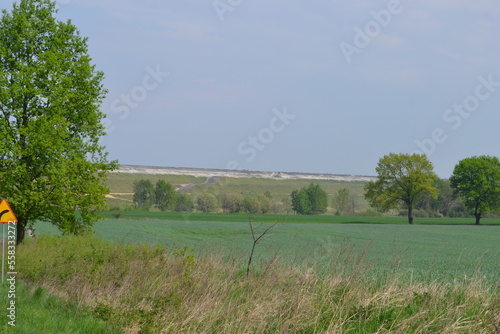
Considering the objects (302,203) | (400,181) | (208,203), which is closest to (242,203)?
(208,203)

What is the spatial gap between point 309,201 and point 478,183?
5682 cm

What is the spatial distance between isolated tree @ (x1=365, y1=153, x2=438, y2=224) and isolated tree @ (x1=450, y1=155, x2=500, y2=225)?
6.97 m

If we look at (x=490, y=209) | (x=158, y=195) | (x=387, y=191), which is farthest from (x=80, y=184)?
(x=158, y=195)

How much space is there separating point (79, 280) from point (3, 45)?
1525 centimetres

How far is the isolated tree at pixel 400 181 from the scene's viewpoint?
89750 mm

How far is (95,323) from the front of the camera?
11.3m

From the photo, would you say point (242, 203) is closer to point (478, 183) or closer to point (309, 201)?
point (309, 201)

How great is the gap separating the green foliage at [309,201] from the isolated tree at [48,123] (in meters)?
117

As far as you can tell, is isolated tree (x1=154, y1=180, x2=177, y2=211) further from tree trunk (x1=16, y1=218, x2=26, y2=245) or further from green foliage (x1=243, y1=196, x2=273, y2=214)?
tree trunk (x1=16, y1=218, x2=26, y2=245)

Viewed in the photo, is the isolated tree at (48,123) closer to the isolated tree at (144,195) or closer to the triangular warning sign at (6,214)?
the triangular warning sign at (6,214)

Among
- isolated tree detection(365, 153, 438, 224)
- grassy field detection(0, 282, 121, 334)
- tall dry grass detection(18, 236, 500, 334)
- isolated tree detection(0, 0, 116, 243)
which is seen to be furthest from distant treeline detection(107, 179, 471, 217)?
grassy field detection(0, 282, 121, 334)

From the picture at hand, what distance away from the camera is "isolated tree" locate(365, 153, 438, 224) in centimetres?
8975

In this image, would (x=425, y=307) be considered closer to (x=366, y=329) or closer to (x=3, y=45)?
(x=366, y=329)

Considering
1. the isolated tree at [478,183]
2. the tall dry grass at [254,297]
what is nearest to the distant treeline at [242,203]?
the isolated tree at [478,183]
